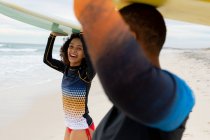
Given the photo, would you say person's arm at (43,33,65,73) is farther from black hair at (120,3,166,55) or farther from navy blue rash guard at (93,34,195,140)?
navy blue rash guard at (93,34,195,140)

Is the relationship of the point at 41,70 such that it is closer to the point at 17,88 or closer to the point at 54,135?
the point at 17,88

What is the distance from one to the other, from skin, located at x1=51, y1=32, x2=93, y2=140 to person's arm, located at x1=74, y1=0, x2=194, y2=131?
8.09 ft

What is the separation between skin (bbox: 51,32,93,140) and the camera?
10.6ft

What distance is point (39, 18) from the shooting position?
10.2ft

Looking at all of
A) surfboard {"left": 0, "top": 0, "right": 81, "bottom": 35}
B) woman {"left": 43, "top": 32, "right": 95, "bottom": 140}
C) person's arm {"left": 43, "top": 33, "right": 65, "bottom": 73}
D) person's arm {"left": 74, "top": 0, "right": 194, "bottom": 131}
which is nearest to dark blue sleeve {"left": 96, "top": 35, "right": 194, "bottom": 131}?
person's arm {"left": 74, "top": 0, "right": 194, "bottom": 131}

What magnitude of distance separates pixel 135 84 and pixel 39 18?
2458 millimetres

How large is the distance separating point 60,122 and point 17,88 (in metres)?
3.91

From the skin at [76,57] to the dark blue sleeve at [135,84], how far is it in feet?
8.03

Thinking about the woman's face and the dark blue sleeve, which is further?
the woman's face

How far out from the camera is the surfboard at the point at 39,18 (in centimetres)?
300

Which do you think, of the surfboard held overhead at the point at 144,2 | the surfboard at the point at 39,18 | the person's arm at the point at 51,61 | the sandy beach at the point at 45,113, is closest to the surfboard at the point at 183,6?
the surfboard held overhead at the point at 144,2

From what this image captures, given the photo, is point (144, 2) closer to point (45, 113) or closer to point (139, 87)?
point (139, 87)

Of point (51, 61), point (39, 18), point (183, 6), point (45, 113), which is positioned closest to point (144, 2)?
point (183, 6)

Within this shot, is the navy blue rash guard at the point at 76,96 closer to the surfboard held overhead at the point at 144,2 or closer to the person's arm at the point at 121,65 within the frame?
the surfboard held overhead at the point at 144,2
